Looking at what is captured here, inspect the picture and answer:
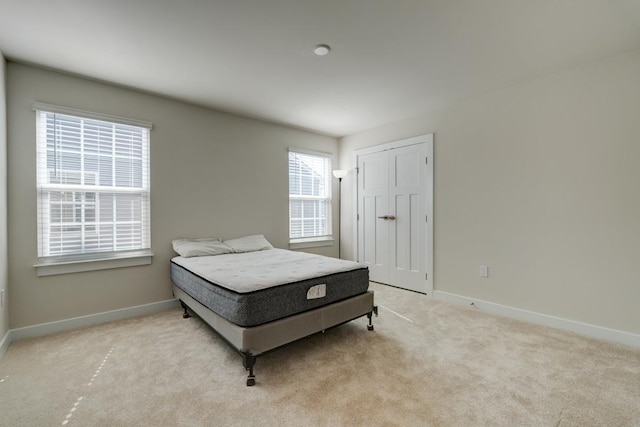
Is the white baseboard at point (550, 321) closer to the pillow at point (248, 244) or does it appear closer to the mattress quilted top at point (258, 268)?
the mattress quilted top at point (258, 268)

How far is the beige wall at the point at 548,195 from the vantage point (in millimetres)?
2424

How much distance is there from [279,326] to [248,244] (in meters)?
1.78

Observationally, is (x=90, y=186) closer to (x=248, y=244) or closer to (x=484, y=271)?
(x=248, y=244)

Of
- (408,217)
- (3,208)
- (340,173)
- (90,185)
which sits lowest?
(408,217)

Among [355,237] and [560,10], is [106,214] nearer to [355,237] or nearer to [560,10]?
[355,237]

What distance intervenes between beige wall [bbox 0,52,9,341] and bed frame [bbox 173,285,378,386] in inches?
55.5

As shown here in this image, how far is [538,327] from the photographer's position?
9.04 feet

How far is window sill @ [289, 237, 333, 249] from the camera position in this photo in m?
4.44

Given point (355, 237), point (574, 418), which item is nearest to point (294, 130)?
point (355, 237)

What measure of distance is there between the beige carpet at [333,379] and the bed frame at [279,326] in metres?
0.17

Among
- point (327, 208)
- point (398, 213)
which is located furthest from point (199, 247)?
point (398, 213)

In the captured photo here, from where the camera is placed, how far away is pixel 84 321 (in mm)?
2775

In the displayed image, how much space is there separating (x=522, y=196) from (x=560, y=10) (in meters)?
1.68

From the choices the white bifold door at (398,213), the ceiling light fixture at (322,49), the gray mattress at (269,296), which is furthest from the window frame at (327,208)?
the ceiling light fixture at (322,49)
